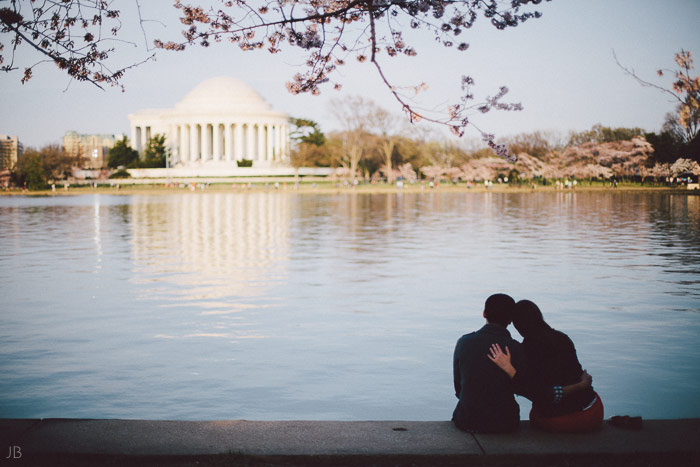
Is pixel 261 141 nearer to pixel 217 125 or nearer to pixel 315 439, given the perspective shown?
pixel 217 125

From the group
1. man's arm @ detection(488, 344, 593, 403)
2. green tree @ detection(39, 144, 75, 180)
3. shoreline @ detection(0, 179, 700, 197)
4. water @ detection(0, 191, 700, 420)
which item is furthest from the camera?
green tree @ detection(39, 144, 75, 180)

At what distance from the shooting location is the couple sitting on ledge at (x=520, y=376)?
6363 mm

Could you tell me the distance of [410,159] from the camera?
11956cm

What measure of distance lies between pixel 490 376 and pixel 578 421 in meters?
0.87

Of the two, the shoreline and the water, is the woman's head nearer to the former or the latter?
the water

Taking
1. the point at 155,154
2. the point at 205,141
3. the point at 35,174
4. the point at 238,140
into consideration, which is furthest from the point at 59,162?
the point at 238,140

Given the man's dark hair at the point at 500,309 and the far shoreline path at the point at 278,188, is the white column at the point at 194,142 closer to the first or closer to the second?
the far shoreline path at the point at 278,188

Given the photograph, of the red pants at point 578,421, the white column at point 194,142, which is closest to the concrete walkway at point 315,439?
the red pants at point 578,421

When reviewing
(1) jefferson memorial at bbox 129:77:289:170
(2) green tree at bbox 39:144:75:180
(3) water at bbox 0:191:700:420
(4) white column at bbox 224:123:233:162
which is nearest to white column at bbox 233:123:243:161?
(1) jefferson memorial at bbox 129:77:289:170

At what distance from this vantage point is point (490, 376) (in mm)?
6457

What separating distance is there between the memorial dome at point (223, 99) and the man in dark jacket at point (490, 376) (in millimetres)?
138320

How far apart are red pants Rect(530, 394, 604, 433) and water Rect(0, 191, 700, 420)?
2.22m

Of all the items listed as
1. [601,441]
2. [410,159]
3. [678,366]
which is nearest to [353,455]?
[601,441]

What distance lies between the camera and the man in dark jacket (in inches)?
254
